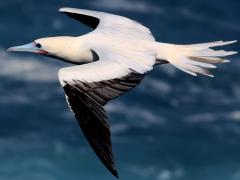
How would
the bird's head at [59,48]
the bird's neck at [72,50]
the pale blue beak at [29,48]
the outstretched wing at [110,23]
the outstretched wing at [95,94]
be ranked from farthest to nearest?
the outstretched wing at [110,23], the pale blue beak at [29,48], the bird's head at [59,48], the bird's neck at [72,50], the outstretched wing at [95,94]

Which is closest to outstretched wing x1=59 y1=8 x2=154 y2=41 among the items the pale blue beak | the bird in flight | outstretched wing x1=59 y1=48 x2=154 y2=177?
the bird in flight

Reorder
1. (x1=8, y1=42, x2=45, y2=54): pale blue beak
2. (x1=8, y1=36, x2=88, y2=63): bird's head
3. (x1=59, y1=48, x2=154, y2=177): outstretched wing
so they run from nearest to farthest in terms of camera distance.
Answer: (x1=59, y1=48, x2=154, y2=177): outstretched wing
(x1=8, y1=36, x2=88, y2=63): bird's head
(x1=8, y1=42, x2=45, y2=54): pale blue beak

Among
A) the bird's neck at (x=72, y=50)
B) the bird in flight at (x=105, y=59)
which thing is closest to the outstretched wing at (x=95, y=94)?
the bird in flight at (x=105, y=59)

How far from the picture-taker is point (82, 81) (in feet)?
39.2

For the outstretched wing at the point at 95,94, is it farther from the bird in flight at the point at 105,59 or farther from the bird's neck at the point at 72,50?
the bird's neck at the point at 72,50

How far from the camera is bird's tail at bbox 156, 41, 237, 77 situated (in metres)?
14.0

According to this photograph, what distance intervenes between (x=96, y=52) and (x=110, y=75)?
132cm

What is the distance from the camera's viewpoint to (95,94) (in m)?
11.9

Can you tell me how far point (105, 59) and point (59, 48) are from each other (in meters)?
1.71

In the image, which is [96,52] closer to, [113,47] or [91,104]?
[113,47]

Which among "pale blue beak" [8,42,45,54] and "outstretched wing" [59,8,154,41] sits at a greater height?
"outstretched wing" [59,8,154,41]

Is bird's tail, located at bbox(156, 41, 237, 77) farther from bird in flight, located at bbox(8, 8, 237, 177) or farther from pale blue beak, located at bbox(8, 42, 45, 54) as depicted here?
pale blue beak, located at bbox(8, 42, 45, 54)

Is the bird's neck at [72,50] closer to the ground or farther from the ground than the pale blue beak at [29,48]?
farther from the ground

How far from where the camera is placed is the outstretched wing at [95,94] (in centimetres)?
1180
